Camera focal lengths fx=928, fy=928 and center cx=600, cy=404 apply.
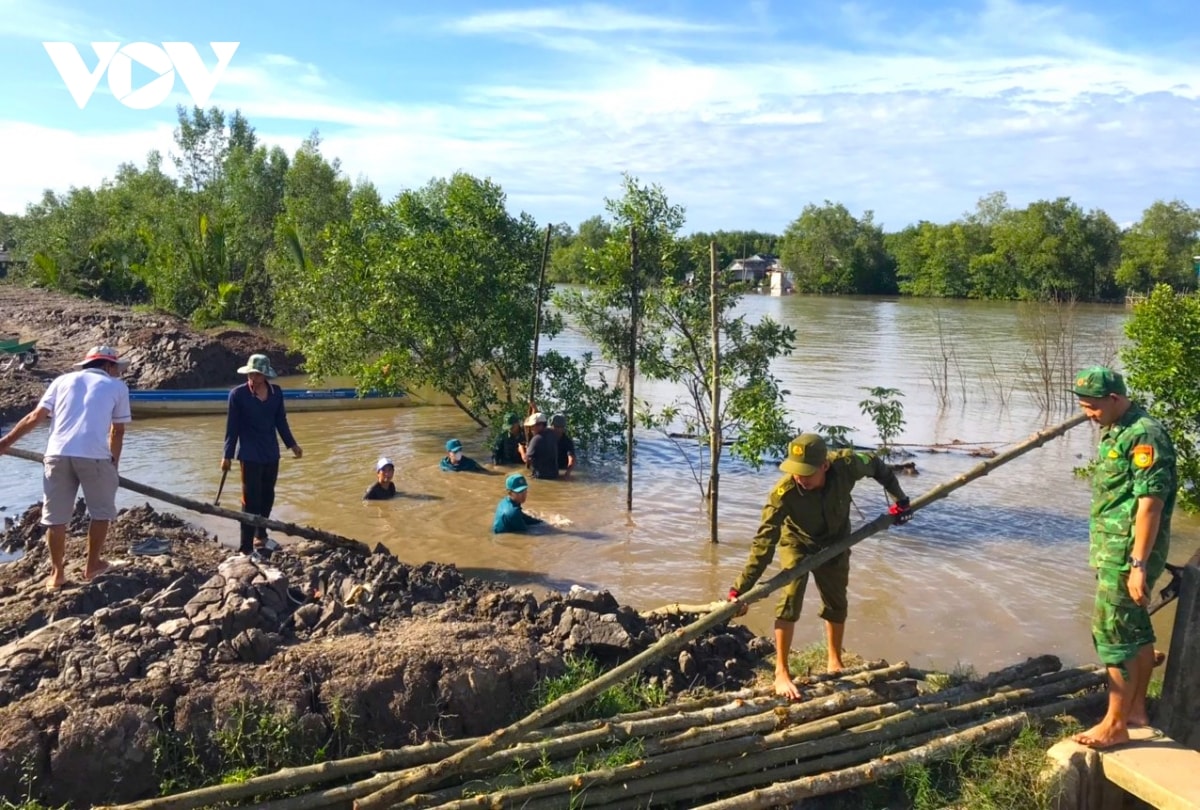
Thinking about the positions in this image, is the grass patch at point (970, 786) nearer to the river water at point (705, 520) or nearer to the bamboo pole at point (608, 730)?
the bamboo pole at point (608, 730)

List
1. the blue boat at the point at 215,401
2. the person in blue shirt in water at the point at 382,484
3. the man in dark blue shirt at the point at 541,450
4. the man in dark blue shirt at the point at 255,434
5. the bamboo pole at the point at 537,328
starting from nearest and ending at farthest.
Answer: the man in dark blue shirt at the point at 255,434, the person in blue shirt in water at the point at 382,484, the man in dark blue shirt at the point at 541,450, the bamboo pole at the point at 537,328, the blue boat at the point at 215,401

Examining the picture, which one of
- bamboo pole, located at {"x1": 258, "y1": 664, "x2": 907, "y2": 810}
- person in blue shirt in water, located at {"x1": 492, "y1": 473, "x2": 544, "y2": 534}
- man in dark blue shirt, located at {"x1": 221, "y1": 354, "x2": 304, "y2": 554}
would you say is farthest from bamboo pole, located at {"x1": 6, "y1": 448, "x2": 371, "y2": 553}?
bamboo pole, located at {"x1": 258, "y1": 664, "x2": 907, "y2": 810}

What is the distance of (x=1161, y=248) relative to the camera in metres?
57.7

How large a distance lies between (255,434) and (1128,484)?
6.75 meters

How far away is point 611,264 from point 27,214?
215 feet

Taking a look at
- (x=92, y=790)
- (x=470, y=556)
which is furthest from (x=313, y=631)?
(x=470, y=556)

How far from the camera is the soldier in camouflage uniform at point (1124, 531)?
445 cm

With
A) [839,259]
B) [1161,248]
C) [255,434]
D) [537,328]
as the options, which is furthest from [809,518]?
[839,259]

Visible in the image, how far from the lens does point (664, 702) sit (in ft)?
17.8

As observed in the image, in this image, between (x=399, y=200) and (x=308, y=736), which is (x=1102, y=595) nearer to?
(x=308, y=736)

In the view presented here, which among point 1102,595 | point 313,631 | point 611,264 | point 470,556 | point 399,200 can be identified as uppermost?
point 399,200

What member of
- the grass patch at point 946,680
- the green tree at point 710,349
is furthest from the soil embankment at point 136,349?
the grass patch at point 946,680

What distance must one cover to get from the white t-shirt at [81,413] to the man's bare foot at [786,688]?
4.71 metres

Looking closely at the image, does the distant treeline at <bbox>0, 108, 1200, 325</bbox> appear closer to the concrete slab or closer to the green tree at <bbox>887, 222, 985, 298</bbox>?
the green tree at <bbox>887, 222, 985, 298</bbox>
